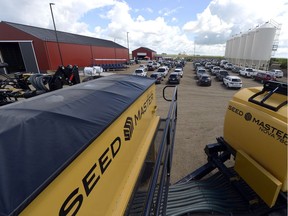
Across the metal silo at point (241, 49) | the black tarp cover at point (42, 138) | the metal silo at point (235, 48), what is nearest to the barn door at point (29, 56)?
the black tarp cover at point (42, 138)

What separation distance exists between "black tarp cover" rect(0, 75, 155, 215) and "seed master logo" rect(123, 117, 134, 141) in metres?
0.30

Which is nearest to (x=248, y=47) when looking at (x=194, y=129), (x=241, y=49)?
(x=241, y=49)

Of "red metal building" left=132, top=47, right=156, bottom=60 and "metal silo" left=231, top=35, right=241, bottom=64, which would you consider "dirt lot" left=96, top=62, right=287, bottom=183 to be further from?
"red metal building" left=132, top=47, right=156, bottom=60

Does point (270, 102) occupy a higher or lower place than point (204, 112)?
higher

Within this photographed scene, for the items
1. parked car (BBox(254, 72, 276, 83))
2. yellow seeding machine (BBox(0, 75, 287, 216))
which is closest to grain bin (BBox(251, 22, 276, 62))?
parked car (BBox(254, 72, 276, 83))

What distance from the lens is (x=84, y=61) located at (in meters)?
36.7

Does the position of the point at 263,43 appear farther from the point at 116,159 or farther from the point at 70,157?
the point at 70,157

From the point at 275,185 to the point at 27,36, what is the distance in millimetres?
33939

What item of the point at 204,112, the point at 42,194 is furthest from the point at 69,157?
the point at 204,112

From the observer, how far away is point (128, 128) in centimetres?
283

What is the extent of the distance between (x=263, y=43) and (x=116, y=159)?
43806 millimetres

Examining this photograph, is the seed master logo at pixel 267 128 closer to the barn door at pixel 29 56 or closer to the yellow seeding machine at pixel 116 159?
the yellow seeding machine at pixel 116 159

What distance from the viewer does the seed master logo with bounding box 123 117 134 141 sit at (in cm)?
273

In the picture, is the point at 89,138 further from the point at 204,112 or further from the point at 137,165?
the point at 204,112
